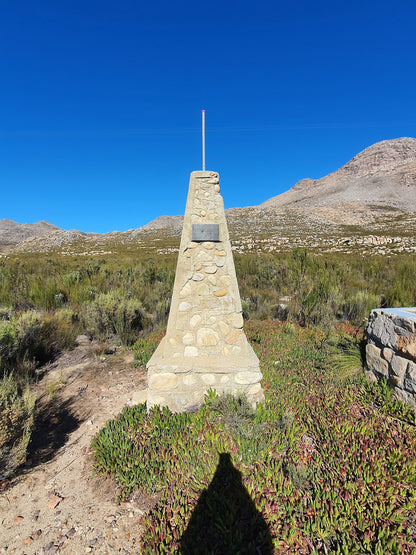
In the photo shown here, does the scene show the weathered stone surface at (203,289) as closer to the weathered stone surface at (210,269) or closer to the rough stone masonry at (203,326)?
the rough stone masonry at (203,326)

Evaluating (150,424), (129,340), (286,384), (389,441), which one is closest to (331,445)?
(389,441)

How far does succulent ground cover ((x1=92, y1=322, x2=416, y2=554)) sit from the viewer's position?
7.44 ft

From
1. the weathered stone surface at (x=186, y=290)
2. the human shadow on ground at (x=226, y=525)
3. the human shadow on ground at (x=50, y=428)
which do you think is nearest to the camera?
the human shadow on ground at (x=226, y=525)

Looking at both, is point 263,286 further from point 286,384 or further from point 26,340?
point 26,340

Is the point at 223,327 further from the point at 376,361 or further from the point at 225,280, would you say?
the point at 376,361

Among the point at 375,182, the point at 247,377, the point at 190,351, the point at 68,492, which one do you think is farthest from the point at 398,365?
the point at 375,182

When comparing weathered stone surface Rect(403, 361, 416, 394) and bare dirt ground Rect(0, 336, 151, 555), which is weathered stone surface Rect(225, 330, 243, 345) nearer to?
bare dirt ground Rect(0, 336, 151, 555)

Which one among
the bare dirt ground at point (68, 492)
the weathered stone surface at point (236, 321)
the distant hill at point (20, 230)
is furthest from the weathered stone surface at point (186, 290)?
the distant hill at point (20, 230)

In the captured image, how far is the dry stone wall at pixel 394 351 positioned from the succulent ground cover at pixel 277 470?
248 mm

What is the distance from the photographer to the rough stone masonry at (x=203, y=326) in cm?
374

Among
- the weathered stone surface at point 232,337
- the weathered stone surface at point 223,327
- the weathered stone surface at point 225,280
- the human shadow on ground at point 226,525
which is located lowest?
the human shadow on ground at point 226,525

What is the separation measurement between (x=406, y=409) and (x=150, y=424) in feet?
11.3

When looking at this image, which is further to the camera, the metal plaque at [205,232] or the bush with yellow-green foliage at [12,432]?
the metal plaque at [205,232]

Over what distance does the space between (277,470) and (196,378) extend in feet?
4.84
